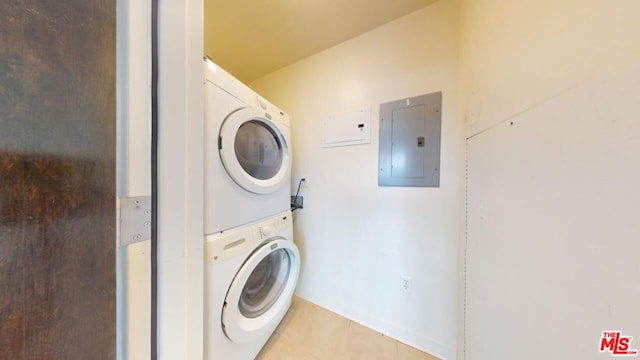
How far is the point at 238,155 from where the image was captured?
93 centimetres

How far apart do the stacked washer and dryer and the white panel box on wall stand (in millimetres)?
351

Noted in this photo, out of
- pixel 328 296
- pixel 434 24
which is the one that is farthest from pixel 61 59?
pixel 328 296

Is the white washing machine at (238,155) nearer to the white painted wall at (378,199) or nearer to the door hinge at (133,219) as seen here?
the door hinge at (133,219)

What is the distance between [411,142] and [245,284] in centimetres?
123

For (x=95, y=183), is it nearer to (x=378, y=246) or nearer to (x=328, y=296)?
(x=378, y=246)

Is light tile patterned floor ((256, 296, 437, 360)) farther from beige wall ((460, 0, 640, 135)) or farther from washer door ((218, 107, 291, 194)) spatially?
beige wall ((460, 0, 640, 135))

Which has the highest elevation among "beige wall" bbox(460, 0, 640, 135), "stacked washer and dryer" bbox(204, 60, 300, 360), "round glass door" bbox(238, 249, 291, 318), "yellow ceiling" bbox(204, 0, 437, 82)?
"yellow ceiling" bbox(204, 0, 437, 82)

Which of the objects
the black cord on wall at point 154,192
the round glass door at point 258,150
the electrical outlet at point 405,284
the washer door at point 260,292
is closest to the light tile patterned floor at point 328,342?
the washer door at point 260,292

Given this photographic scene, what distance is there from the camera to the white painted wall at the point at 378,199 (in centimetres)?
108

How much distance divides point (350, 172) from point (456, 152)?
0.64m

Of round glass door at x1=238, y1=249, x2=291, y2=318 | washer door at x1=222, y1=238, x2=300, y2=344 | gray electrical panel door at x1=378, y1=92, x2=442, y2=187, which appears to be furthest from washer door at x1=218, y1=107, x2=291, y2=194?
gray electrical panel door at x1=378, y1=92, x2=442, y2=187

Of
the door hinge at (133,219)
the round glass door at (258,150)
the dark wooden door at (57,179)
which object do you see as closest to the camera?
the dark wooden door at (57,179)

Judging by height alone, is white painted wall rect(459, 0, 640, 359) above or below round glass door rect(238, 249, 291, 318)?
above

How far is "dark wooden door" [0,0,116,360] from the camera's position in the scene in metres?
0.25
